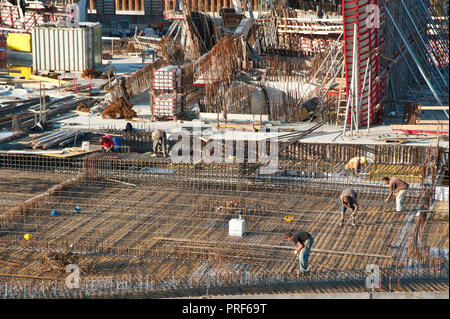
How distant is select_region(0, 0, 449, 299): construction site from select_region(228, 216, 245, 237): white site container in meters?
0.06

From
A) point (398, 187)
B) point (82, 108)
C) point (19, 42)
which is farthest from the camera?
point (19, 42)

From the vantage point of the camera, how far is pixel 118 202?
770 inches

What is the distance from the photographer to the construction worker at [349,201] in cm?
1730

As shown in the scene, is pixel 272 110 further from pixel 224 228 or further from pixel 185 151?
pixel 224 228

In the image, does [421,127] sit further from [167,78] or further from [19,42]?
[19,42]

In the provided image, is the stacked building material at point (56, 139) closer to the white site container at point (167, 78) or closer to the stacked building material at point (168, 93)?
the stacked building material at point (168, 93)

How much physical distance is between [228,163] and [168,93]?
197 inches

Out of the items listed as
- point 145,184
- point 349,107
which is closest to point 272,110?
point 349,107

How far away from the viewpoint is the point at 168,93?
26.0 m

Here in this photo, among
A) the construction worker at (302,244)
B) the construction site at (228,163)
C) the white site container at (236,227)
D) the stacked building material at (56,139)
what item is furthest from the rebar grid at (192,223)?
the stacked building material at (56,139)

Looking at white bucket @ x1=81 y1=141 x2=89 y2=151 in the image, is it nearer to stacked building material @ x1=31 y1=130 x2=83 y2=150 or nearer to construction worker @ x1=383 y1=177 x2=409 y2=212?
stacked building material @ x1=31 y1=130 x2=83 y2=150

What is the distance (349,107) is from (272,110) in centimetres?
308

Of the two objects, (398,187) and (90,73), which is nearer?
(398,187)

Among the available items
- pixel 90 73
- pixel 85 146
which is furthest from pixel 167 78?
pixel 90 73
